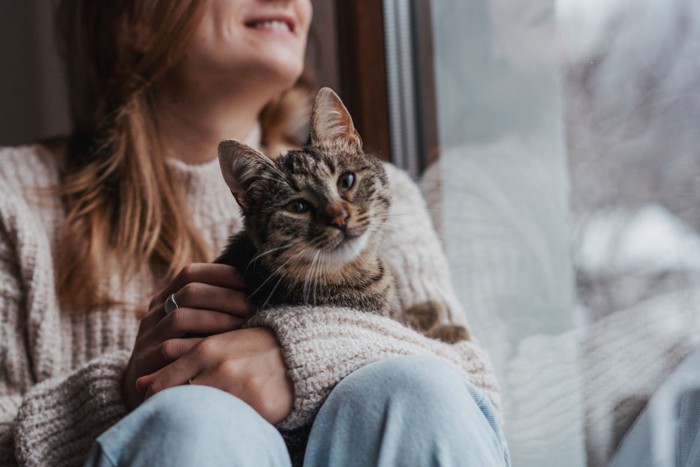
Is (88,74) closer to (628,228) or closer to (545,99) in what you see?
(545,99)

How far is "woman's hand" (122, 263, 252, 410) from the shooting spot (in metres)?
0.85

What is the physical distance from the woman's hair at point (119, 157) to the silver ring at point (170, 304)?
188mm

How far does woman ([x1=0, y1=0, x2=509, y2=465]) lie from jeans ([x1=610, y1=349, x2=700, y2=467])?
180 mm

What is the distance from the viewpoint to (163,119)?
1.24 metres

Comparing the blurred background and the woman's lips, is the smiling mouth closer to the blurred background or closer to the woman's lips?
the woman's lips

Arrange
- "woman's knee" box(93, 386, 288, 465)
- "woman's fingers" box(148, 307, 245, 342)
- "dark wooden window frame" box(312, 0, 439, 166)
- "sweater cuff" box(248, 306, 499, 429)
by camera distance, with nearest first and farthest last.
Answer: "woman's knee" box(93, 386, 288, 465) → "sweater cuff" box(248, 306, 499, 429) → "woman's fingers" box(148, 307, 245, 342) → "dark wooden window frame" box(312, 0, 439, 166)

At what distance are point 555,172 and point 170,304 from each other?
2.13 feet

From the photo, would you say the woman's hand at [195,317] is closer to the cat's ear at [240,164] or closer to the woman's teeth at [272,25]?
the cat's ear at [240,164]

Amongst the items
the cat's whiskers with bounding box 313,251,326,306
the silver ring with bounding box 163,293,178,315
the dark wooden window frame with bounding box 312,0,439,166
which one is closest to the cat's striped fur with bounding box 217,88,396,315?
the cat's whiskers with bounding box 313,251,326,306

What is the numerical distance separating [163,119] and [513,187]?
0.62m

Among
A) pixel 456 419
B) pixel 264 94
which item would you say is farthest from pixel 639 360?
pixel 264 94

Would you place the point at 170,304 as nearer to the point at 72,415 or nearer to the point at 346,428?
the point at 72,415

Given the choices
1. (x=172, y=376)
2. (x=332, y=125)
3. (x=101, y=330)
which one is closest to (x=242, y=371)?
(x=172, y=376)

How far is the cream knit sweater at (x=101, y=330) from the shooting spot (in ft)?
2.57
